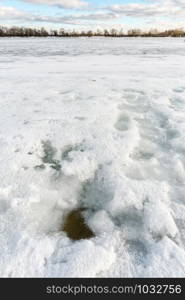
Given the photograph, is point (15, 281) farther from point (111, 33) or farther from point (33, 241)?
point (111, 33)

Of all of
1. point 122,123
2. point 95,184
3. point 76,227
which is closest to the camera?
point 76,227

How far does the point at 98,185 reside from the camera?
1.94 meters

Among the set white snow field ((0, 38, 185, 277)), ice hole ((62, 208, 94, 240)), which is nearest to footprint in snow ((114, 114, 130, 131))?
white snow field ((0, 38, 185, 277))

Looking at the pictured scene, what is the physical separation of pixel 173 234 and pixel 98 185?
0.65 metres

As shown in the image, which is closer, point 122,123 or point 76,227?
point 76,227

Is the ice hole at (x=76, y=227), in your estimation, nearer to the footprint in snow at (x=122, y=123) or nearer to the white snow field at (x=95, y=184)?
the white snow field at (x=95, y=184)

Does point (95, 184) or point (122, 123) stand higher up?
point (122, 123)

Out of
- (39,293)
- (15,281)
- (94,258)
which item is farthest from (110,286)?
(15,281)

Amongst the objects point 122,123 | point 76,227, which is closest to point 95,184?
point 76,227

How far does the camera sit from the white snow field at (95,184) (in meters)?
1.37

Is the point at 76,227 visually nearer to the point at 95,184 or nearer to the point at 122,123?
the point at 95,184

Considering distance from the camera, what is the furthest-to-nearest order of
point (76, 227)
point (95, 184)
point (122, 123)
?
1. point (122, 123)
2. point (95, 184)
3. point (76, 227)

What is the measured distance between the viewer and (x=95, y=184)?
1.95m

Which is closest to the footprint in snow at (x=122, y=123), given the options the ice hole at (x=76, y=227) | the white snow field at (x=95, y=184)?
the white snow field at (x=95, y=184)
